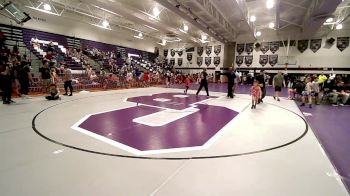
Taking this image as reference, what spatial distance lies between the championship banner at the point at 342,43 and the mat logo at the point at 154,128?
61.2 feet

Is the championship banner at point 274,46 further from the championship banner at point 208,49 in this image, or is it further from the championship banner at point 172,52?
the championship banner at point 172,52

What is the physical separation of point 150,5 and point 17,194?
Result: 12.9 m

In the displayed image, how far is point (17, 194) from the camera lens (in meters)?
2.04

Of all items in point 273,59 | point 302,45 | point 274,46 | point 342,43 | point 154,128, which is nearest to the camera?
point 154,128

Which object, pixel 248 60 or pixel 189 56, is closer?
pixel 248 60

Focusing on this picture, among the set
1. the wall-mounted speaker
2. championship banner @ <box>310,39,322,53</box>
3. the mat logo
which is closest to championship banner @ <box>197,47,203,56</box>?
championship banner @ <box>310,39,322,53</box>

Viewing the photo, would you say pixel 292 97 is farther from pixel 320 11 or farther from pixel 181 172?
pixel 181 172

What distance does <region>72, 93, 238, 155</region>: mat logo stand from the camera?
350 cm

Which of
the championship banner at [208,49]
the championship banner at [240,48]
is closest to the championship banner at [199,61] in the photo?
the championship banner at [208,49]

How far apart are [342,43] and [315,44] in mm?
2026

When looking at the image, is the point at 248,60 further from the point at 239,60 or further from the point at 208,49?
the point at 208,49

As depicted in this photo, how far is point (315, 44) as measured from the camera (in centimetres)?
1945

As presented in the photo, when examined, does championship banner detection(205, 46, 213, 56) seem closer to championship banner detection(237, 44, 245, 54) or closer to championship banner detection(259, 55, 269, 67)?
championship banner detection(237, 44, 245, 54)

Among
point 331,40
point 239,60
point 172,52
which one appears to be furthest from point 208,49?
point 331,40
